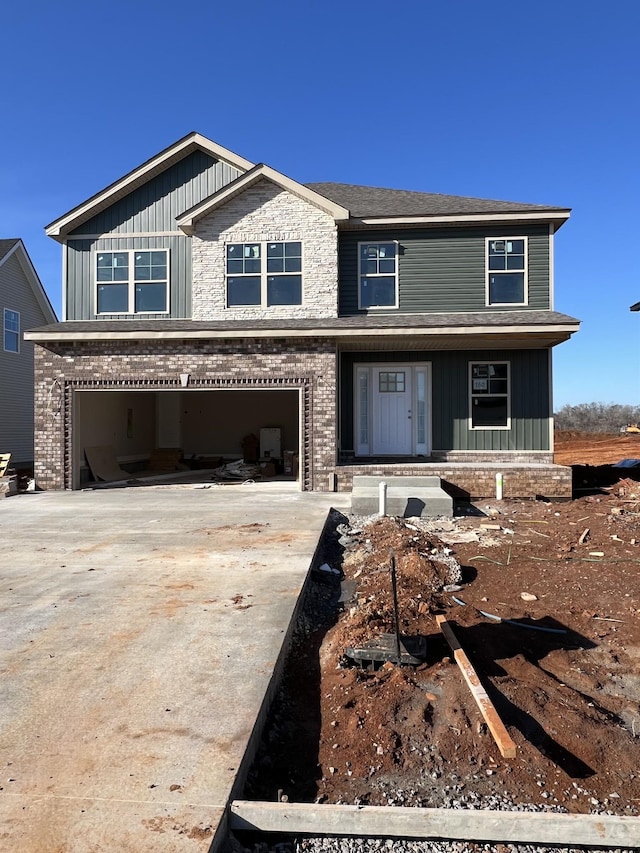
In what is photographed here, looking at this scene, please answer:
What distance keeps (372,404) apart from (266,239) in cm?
473

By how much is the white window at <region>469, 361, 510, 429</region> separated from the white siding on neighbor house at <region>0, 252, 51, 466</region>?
48.5 ft

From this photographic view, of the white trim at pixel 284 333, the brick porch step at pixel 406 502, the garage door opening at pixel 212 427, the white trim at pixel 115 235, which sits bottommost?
the brick porch step at pixel 406 502

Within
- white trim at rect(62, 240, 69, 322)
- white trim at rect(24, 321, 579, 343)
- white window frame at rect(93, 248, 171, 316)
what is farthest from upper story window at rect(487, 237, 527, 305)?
white trim at rect(62, 240, 69, 322)

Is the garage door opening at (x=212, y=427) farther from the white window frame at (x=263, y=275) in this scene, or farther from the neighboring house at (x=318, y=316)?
the white window frame at (x=263, y=275)

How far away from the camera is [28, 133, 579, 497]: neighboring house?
12281 mm

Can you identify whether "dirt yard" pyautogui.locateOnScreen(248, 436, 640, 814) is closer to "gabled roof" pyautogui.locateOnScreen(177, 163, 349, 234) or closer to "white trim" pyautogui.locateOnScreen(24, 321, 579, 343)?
"white trim" pyautogui.locateOnScreen(24, 321, 579, 343)

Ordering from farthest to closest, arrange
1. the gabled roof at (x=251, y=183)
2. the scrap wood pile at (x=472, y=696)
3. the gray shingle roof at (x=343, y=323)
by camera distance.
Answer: the gabled roof at (x=251, y=183) < the gray shingle roof at (x=343, y=323) < the scrap wood pile at (x=472, y=696)

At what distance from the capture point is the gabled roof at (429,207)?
42.4 feet

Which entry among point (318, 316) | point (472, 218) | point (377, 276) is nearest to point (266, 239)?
point (318, 316)

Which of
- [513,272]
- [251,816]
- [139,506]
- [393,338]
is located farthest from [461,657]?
[513,272]

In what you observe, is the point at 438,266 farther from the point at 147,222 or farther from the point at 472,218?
the point at 147,222

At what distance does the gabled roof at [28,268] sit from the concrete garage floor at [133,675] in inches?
582

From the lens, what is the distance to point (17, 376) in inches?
757

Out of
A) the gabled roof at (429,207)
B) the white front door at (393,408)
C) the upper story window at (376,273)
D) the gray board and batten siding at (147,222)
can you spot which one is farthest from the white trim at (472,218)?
the gray board and batten siding at (147,222)
